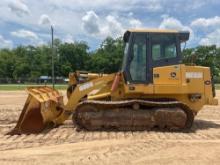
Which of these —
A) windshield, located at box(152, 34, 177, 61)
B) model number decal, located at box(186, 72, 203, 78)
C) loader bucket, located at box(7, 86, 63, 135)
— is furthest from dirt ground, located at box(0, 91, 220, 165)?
windshield, located at box(152, 34, 177, 61)

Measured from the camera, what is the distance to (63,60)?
3708 inches

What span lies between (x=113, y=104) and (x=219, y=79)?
225ft

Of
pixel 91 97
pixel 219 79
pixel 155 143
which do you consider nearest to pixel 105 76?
pixel 91 97

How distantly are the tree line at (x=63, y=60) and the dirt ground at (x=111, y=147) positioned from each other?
217 ft

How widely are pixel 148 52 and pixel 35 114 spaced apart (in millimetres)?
3774

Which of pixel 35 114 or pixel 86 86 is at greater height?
pixel 86 86

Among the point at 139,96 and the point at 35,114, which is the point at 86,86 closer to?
the point at 139,96

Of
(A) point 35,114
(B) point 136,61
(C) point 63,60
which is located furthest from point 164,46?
(C) point 63,60

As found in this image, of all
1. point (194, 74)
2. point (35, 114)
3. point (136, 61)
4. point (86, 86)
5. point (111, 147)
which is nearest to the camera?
point (111, 147)

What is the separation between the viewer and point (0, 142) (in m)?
10.8

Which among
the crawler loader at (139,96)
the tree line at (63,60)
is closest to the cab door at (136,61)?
the crawler loader at (139,96)

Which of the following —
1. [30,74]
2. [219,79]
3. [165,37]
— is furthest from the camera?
[30,74]

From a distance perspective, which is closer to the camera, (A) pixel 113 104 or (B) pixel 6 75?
(A) pixel 113 104

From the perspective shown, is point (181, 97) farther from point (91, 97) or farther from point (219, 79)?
point (219, 79)
